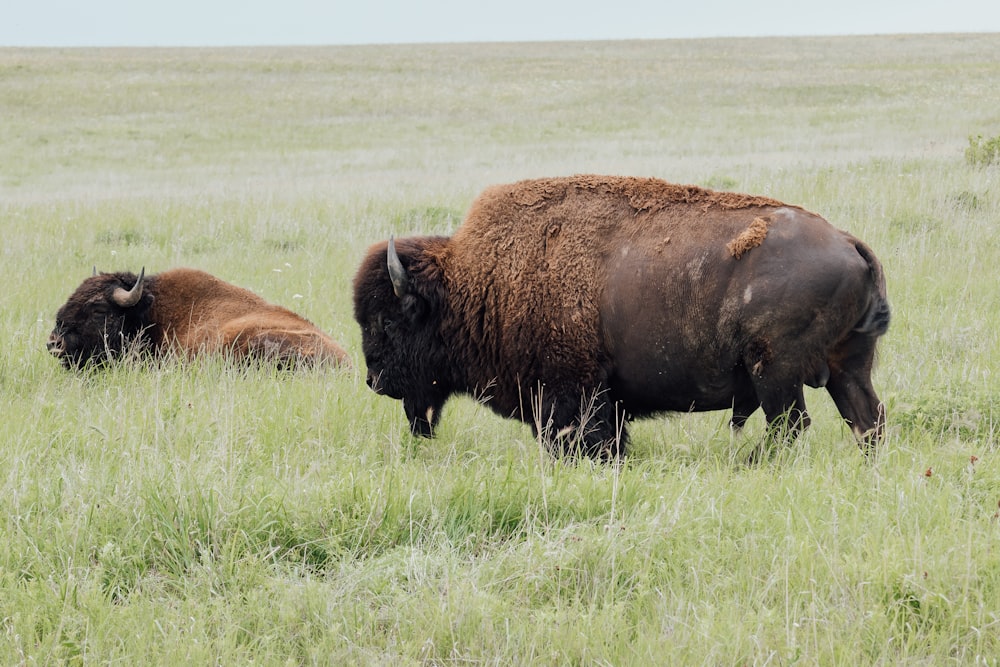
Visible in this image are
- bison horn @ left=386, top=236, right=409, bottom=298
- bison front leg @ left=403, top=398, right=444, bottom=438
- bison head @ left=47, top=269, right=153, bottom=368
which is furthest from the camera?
bison head @ left=47, top=269, right=153, bottom=368

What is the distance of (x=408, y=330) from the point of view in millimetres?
5531

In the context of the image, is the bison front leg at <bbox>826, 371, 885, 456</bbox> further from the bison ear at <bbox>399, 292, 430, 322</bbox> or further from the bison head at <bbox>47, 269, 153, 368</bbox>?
the bison head at <bbox>47, 269, 153, 368</bbox>

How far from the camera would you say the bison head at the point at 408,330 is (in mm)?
5461

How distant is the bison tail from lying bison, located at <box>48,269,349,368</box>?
12.5 ft

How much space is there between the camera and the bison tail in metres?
4.64

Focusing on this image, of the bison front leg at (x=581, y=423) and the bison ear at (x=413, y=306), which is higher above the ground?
the bison ear at (x=413, y=306)

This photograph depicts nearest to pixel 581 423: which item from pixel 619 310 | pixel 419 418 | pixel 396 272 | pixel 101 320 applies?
pixel 619 310

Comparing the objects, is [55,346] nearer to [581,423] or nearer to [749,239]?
[581,423]

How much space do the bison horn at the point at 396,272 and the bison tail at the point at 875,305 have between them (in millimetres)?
2310

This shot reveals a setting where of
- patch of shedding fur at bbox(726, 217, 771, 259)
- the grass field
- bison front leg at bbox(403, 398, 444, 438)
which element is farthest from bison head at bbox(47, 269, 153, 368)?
patch of shedding fur at bbox(726, 217, 771, 259)

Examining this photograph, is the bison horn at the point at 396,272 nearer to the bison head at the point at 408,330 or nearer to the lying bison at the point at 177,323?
the bison head at the point at 408,330

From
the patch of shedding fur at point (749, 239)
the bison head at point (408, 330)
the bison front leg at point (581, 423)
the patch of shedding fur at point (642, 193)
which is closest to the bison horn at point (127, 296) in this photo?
the bison head at point (408, 330)

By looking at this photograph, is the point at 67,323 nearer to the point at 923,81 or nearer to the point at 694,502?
the point at 694,502

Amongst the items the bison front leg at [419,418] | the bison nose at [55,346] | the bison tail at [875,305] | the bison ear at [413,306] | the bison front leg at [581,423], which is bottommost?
the bison nose at [55,346]
